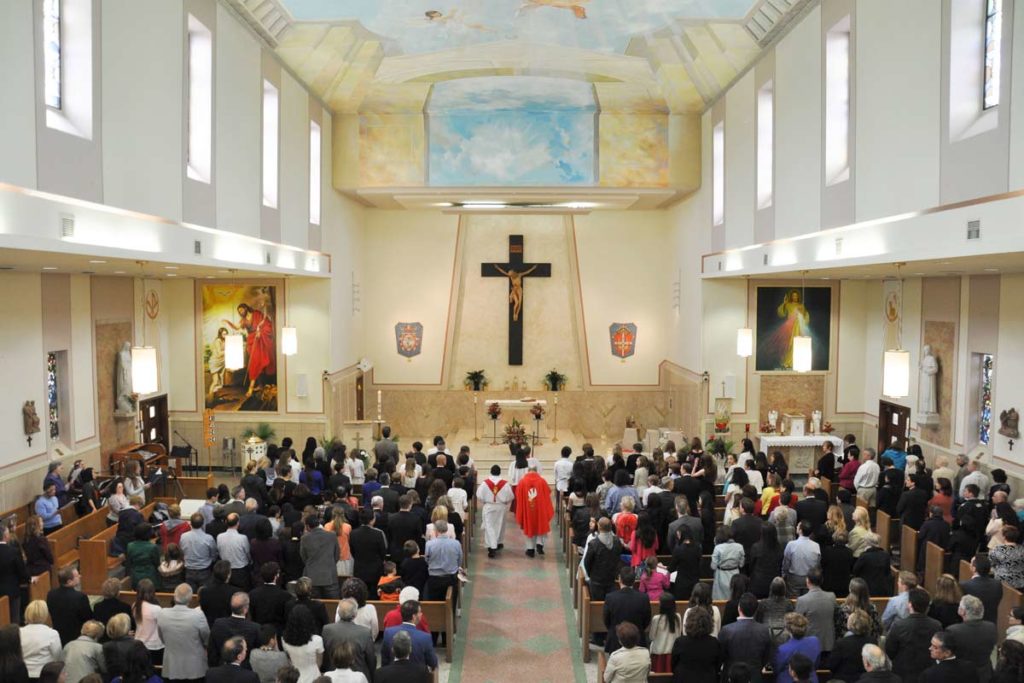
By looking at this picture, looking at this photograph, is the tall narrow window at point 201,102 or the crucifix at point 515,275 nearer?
the tall narrow window at point 201,102

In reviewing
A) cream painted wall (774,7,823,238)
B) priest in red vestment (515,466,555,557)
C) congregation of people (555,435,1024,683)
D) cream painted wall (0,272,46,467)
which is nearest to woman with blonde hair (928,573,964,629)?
congregation of people (555,435,1024,683)

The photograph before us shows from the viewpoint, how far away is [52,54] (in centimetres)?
938

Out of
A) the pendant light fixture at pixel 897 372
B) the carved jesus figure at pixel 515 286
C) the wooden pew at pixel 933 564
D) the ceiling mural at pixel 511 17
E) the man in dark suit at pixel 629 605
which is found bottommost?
the wooden pew at pixel 933 564

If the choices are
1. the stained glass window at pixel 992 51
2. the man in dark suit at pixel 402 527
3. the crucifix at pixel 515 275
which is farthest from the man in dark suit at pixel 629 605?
the crucifix at pixel 515 275

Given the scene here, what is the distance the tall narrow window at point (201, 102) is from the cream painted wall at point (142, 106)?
1022 mm

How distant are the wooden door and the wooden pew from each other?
5.85 m

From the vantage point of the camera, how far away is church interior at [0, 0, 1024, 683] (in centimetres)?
965

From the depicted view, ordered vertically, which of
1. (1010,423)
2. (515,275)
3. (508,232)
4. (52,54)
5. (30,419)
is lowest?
(1010,423)

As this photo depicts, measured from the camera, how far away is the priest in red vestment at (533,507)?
12.7 metres

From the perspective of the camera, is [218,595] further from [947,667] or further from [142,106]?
[142,106]

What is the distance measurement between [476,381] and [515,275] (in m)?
3.49

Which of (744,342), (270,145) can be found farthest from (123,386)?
(744,342)

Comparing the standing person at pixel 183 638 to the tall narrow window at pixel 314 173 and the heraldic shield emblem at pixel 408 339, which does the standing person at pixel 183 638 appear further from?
the heraldic shield emblem at pixel 408 339

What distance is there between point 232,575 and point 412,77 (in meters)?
13.9
